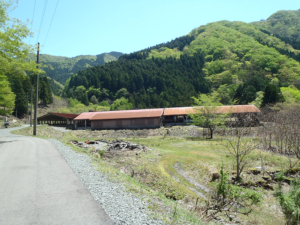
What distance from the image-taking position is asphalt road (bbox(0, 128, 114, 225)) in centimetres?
493

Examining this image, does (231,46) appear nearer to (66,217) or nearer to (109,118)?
(109,118)

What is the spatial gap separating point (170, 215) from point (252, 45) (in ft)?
464

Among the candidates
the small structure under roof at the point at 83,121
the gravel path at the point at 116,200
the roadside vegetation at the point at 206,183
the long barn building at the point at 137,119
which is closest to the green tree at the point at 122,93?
the small structure under roof at the point at 83,121

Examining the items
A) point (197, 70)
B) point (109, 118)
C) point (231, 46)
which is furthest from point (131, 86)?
point (231, 46)

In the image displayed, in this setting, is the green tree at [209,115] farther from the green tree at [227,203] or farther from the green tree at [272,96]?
the green tree at [272,96]

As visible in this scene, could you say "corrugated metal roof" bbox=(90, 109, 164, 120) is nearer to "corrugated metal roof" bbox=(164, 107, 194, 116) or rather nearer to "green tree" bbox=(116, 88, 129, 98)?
"corrugated metal roof" bbox=(164, 107, 194, 116)

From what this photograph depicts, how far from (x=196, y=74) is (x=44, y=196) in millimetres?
108535

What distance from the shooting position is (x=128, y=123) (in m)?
45.1

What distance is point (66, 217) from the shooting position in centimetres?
498

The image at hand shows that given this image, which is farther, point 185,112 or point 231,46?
point 231,46

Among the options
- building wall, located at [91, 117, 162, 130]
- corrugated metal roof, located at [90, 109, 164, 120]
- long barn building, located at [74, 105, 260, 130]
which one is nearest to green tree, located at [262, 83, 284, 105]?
long barn building, located at [74, 105, 260, 130]

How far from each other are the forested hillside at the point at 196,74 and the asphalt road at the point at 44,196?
56201 mm

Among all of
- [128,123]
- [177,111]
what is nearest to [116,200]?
[128,123]

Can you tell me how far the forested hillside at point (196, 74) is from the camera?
79000mm
